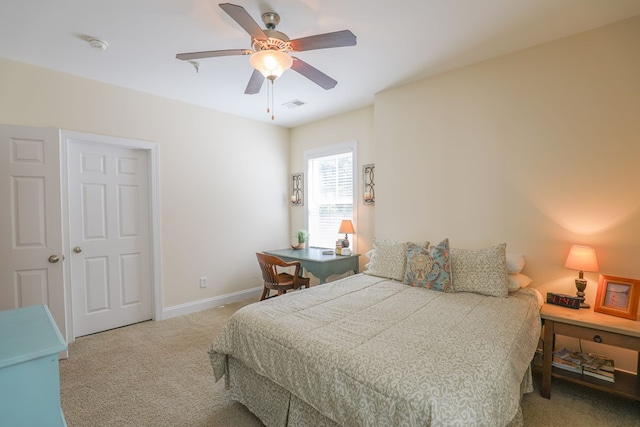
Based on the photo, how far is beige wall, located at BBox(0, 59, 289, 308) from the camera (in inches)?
115

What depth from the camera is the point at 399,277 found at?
113 inches

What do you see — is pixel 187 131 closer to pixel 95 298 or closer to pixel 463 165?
pixel 95 298

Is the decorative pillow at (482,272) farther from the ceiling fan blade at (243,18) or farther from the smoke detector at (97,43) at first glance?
the smoke detector at (97,43)

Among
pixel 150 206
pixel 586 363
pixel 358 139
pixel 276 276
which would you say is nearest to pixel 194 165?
pixel 150 206

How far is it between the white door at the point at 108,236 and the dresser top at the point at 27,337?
6.63 ft

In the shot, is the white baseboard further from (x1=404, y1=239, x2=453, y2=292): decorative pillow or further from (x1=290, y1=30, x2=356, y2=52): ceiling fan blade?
(x1=290, y1=30, x2=356, y2=52): ceiling fan blade

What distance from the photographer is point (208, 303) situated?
4.10 meters

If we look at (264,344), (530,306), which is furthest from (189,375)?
(530,306)

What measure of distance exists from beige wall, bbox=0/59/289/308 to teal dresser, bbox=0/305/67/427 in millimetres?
2612

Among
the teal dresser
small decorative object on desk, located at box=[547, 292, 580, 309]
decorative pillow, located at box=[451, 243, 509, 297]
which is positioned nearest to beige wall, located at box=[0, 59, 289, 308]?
the teal dresser

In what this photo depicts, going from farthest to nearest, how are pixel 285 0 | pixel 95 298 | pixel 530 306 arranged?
1. pixel 95 298
2. pixel 530 306
3. pixel 285 0

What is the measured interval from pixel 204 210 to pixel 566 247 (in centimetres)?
396

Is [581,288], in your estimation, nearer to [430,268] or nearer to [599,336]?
[599,336]

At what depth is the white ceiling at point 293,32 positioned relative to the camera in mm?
2045
